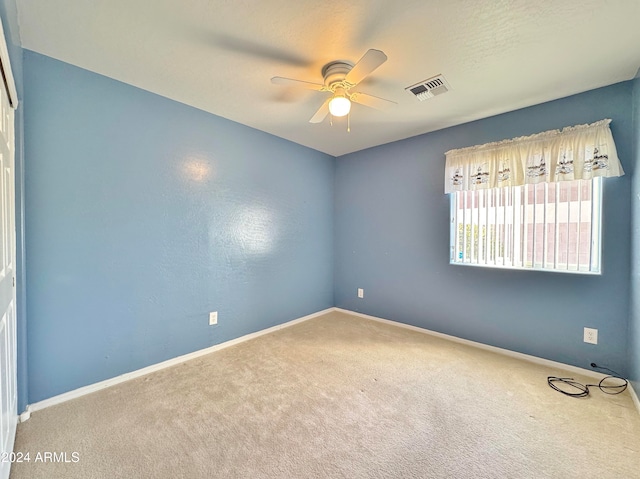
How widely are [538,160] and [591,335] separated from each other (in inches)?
60.7

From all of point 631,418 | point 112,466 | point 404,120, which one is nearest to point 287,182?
point 404,120

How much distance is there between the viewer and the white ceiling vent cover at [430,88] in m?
2.02

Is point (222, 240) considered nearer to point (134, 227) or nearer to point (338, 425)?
point (134, 227)

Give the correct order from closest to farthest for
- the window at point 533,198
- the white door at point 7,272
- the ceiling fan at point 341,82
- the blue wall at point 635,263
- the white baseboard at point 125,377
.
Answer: the white door at point 7,272
the ceiling fan at point 341,82
the white baseboard at point 125,377
the blue wall at point 635,263
the window at point 533,198

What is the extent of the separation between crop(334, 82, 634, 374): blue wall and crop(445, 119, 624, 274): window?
9 centimetres

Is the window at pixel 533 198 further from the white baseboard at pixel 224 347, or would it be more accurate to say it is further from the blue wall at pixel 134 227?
the blue wall at pixel 134 227

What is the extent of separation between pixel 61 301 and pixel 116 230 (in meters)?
0.58

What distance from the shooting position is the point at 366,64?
1.52 m

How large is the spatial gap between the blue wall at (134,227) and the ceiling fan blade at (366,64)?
157 centimetres

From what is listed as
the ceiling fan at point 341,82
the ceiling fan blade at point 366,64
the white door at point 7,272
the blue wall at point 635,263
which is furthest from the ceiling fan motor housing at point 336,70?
the blue wall at point 635,263

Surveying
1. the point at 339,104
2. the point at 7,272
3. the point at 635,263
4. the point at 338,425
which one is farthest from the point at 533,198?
the point at 7,272

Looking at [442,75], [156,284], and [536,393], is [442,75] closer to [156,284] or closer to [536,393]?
[536,393]

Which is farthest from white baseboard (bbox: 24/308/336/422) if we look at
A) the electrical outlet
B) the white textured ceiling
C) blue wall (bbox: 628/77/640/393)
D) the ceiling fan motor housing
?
blue wall (bbox: 628/77/640/393)

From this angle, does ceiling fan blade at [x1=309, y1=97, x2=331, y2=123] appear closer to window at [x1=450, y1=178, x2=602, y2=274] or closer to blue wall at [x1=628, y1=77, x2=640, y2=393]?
window at [x1=450, y1=178, x2=602, y2=274]
